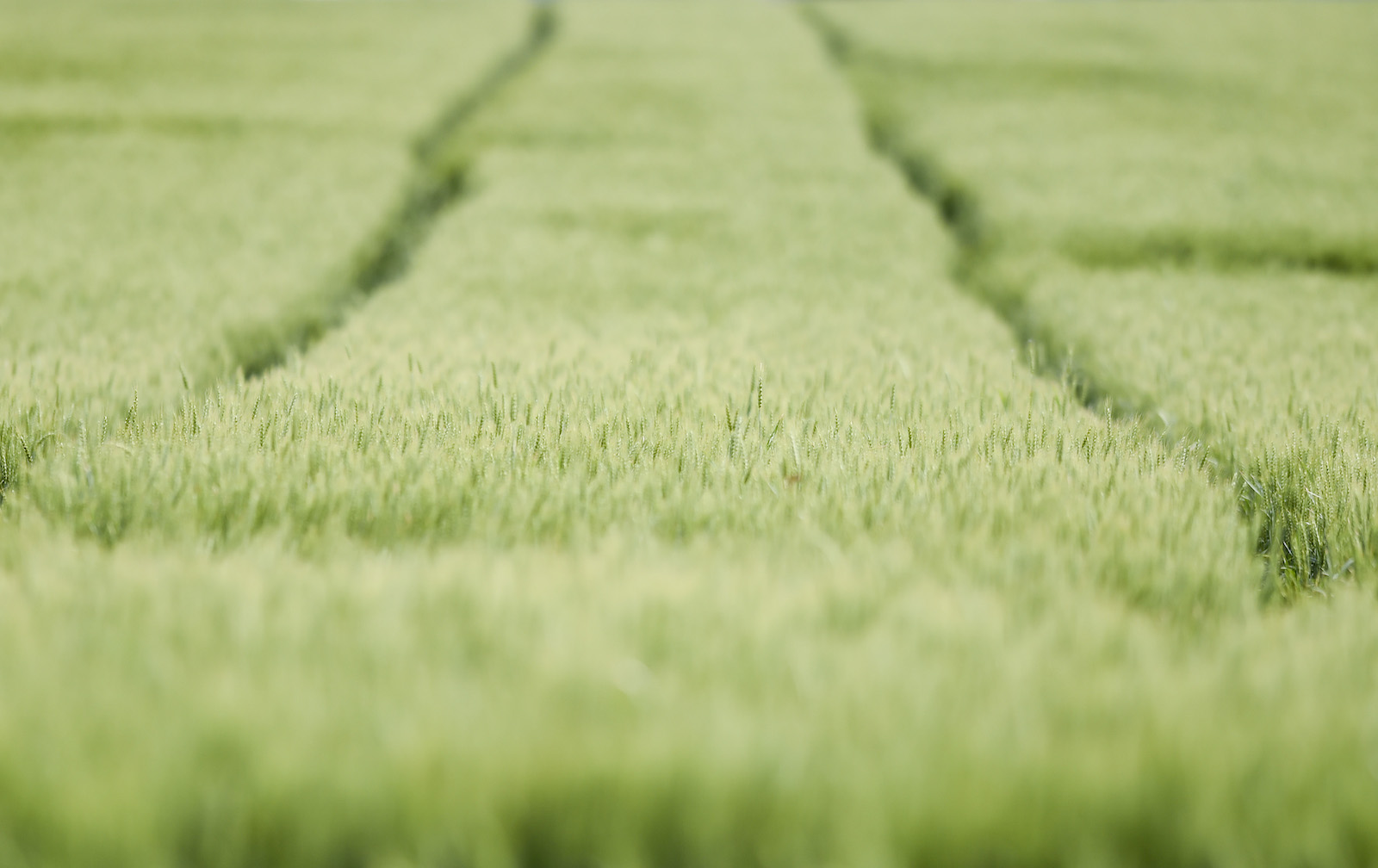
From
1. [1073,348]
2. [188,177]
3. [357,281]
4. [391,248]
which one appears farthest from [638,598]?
[188,177]

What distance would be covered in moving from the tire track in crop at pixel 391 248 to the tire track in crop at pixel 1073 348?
318 cm

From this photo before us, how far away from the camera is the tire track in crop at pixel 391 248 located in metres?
3.90

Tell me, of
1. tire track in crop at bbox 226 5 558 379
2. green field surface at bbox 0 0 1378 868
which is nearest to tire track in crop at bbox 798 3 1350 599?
green field surface at bbox 0 0 1378 868

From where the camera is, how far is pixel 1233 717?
1034 mm

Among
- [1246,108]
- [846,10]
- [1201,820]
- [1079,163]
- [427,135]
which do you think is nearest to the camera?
[1201,820]

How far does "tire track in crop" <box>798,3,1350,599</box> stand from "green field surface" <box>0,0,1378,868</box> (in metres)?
0.07

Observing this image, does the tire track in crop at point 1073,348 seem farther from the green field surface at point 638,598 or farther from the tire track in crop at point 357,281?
the tire track in crop at point 357,281

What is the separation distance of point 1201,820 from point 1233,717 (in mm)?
242

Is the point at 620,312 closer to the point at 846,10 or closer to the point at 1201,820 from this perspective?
the point at 1201,820

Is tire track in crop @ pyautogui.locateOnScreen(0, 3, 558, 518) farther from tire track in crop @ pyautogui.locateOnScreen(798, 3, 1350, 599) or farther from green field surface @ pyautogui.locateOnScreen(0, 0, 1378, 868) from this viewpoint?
tire track in crop @ pyautogui.locateOnScreen(798, 3, 1350, 599)

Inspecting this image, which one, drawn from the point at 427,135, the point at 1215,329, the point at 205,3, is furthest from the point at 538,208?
the point at 205,3

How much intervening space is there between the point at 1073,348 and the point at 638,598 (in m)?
3.03

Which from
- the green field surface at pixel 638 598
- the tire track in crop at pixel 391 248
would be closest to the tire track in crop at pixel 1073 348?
the green field surface at pixel 638 598

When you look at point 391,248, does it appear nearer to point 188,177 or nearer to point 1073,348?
point 188,177
